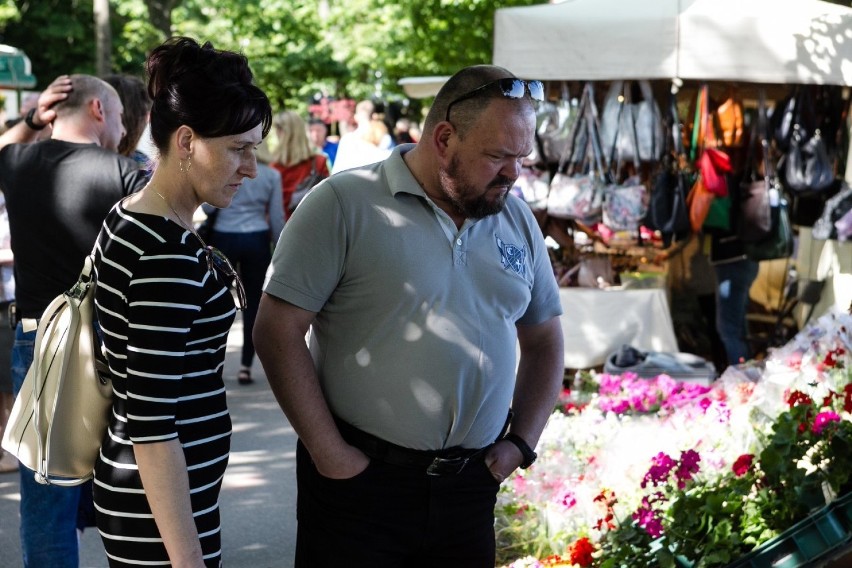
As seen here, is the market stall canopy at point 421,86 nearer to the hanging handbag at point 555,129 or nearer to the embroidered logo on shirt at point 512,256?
the hanging handbag at point 555,129

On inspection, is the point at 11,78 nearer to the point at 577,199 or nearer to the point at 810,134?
the point at 577,199

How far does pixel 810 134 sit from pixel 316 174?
4.09 meters

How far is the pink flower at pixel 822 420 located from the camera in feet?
12.4

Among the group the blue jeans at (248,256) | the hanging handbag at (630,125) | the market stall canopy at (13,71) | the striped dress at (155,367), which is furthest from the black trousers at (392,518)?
the market stall canopy at (13,71)

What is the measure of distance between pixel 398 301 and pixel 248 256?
589 centimetres

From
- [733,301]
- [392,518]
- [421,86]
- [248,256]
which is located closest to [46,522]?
[392,518]

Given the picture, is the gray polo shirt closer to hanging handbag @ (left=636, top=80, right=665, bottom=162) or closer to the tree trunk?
hanging handbag @ (left=636, top=80, right=665, bottom=162)

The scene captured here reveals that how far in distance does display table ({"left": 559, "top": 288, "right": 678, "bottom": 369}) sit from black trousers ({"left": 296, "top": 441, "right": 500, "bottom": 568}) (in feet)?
16.7

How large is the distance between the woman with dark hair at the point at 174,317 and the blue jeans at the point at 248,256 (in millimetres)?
5961

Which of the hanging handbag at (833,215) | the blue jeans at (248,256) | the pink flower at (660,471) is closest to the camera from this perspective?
the pink flower at (660,471)

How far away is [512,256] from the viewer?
9.52 feet

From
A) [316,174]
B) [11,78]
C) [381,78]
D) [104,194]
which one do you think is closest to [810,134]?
[316,174]

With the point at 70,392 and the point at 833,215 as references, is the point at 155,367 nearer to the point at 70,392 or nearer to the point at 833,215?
the point at 70,392

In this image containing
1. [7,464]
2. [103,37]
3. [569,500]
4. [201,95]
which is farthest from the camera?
[103,37]
